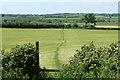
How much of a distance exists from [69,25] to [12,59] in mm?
49408

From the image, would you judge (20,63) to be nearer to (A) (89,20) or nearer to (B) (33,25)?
(B) (33,25)

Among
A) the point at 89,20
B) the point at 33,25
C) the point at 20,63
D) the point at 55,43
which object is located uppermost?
the point at 89,20

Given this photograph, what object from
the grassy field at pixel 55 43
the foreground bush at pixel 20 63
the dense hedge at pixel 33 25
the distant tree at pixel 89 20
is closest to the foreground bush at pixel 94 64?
the foreground bush at pixel 20 63

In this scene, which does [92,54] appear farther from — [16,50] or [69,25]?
[69,25]

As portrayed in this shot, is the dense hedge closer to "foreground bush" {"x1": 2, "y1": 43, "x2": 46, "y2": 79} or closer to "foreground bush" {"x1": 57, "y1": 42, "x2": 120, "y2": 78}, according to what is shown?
"foreground bush" {"x1": 2, "y1": 43, "x2": 46, "y2": 79}

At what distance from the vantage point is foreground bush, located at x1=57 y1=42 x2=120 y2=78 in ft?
11.5

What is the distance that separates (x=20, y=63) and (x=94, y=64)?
1473 millimetres

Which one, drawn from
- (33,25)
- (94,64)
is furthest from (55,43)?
(33,25)

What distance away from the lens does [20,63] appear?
3973mm

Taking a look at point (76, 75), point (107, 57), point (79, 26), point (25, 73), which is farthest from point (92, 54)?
point (79, 26)

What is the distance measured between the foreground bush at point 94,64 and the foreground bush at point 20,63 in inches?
26.2

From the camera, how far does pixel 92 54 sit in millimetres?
3906

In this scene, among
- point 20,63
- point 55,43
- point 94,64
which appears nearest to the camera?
point 94,64

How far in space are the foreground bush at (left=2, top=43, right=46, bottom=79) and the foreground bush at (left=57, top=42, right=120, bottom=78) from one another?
67 cm
